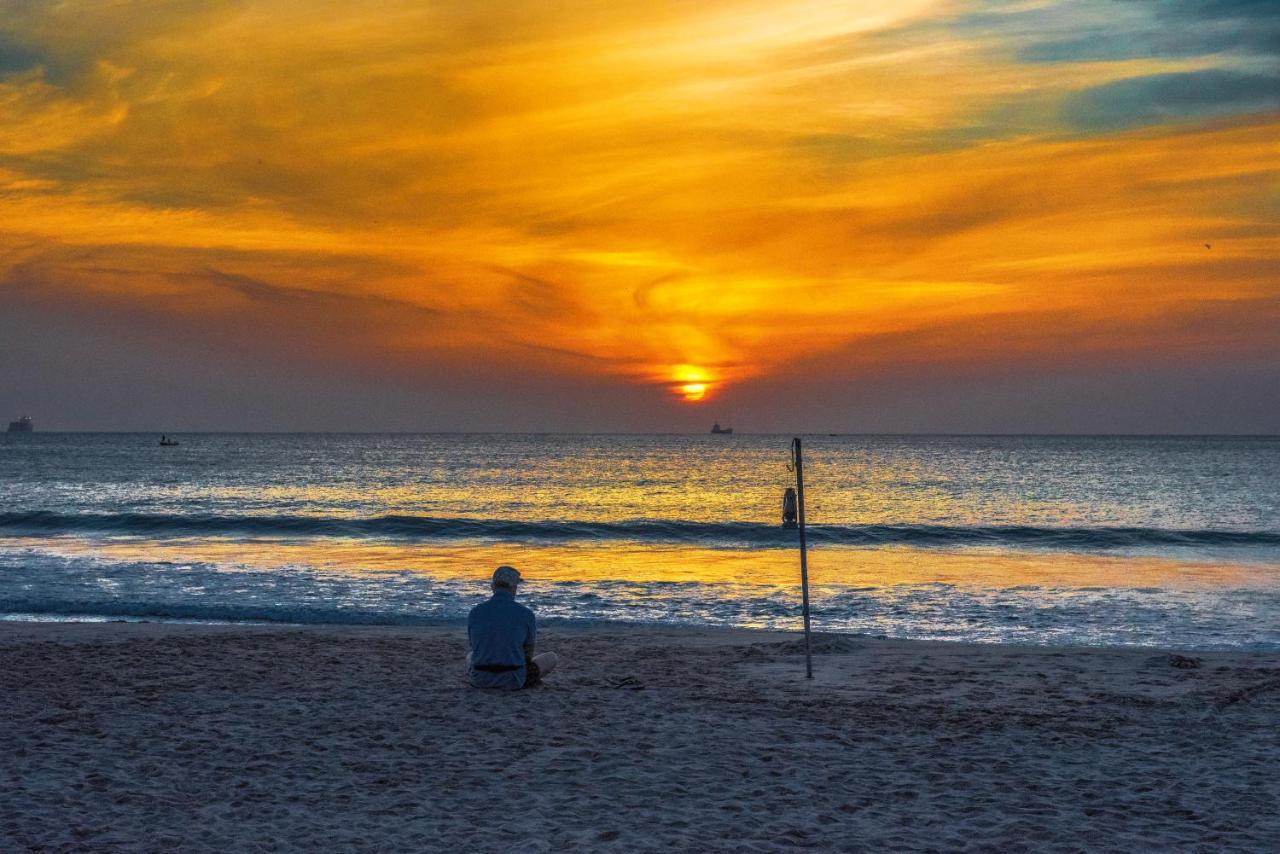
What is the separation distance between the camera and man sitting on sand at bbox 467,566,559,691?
35.1 feet

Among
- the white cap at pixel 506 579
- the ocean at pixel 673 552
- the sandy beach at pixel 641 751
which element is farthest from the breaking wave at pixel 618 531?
the white cap at pixel 506 579

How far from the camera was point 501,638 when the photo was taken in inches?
427

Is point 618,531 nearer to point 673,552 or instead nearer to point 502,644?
point 673,552

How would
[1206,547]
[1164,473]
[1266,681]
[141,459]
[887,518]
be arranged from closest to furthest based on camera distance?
[1266,681] → [1206,547] → [887,518] → [1164,473] → [141,459]

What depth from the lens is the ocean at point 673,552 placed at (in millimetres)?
19297

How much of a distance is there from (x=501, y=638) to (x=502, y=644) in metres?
0.07

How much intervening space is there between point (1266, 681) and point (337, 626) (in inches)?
515

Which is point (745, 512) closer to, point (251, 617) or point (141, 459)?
point (251, 617)

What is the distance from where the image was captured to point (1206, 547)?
3675 centimetres

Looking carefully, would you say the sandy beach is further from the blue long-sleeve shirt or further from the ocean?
the ocean

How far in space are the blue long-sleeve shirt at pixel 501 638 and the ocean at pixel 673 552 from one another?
7602mm

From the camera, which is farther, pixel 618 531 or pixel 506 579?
pixel 618 531

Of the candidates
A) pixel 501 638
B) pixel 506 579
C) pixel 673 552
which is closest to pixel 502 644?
pixel 501 638

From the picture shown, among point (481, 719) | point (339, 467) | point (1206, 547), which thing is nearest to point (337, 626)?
point (481, 719)
